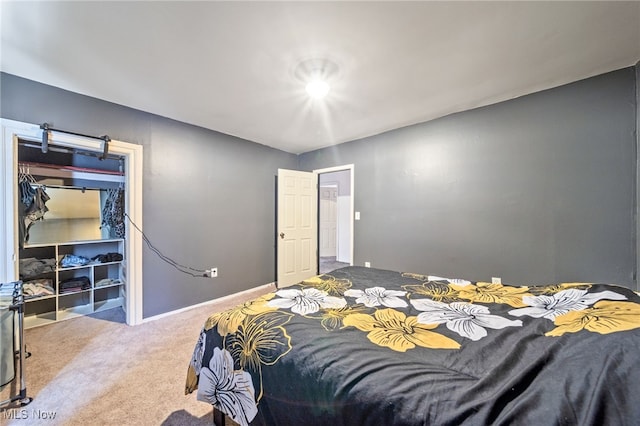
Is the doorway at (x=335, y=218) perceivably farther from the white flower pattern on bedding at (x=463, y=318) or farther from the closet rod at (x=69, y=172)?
the white flower pattern on bedding at (x=463, y=318)

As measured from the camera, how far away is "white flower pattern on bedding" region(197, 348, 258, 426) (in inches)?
42.9

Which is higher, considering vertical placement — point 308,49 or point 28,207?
point 308,49

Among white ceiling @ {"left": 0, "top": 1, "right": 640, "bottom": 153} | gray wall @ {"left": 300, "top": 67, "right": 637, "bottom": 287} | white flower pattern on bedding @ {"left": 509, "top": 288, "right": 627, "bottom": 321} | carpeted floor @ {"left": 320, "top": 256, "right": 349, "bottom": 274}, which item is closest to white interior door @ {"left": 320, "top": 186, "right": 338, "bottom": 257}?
carpeted floor @ {"left": 320, "top": 256, "right": 349, "bottom": 274}

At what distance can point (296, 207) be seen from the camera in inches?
163

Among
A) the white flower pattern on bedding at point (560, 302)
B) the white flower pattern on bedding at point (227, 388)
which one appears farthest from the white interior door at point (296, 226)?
the white flower pattern on bedding at point (560, 302)

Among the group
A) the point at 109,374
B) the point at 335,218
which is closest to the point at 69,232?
the point at 109,374

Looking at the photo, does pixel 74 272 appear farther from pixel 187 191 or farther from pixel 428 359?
pixel 428 359

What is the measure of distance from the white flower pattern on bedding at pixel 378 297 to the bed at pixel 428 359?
0.04 feet

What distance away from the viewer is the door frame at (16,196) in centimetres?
197

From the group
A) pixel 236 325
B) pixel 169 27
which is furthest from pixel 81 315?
pixel 169 27

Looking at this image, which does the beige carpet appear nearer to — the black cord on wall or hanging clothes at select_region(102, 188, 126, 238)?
the black cord on wall

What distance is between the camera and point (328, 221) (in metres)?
6.96

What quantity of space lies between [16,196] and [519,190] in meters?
4.59

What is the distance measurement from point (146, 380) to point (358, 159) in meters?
3.42
